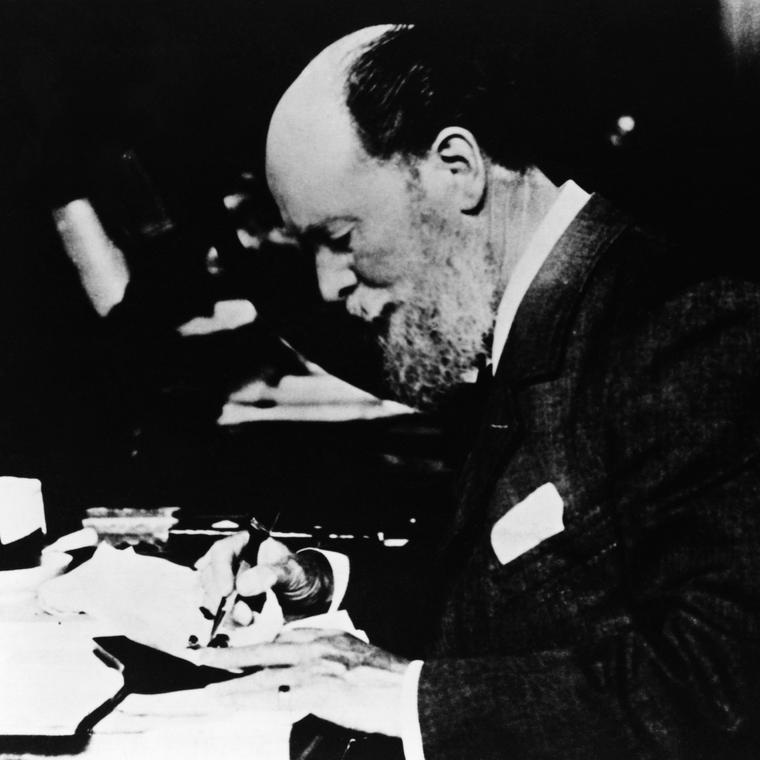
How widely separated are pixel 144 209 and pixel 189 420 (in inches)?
18.3

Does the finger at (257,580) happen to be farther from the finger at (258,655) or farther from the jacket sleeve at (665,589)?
the jacket sleeve at (665,589)

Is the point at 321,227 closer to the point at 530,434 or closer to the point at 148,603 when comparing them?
the point at 530,434

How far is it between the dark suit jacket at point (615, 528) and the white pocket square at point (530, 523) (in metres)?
0.01

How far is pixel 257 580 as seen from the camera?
1461mm

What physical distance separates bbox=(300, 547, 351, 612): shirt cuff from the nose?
541 millimetres

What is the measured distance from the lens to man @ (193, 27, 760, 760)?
4.07ft

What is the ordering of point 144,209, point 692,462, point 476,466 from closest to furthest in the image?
point 692,462
point 476,466
point 144,209

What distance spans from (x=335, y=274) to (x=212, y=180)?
1.07ft

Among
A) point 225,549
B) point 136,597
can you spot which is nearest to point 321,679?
point 225,549

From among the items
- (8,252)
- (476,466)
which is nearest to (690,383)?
(476,466)

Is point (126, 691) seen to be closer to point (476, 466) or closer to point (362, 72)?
point (476, 466)

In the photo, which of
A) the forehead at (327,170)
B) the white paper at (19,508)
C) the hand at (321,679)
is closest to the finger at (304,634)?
the hand at (321,679)

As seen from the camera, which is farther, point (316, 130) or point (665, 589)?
point (316, 130)

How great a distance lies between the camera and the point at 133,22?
150 centimetres
